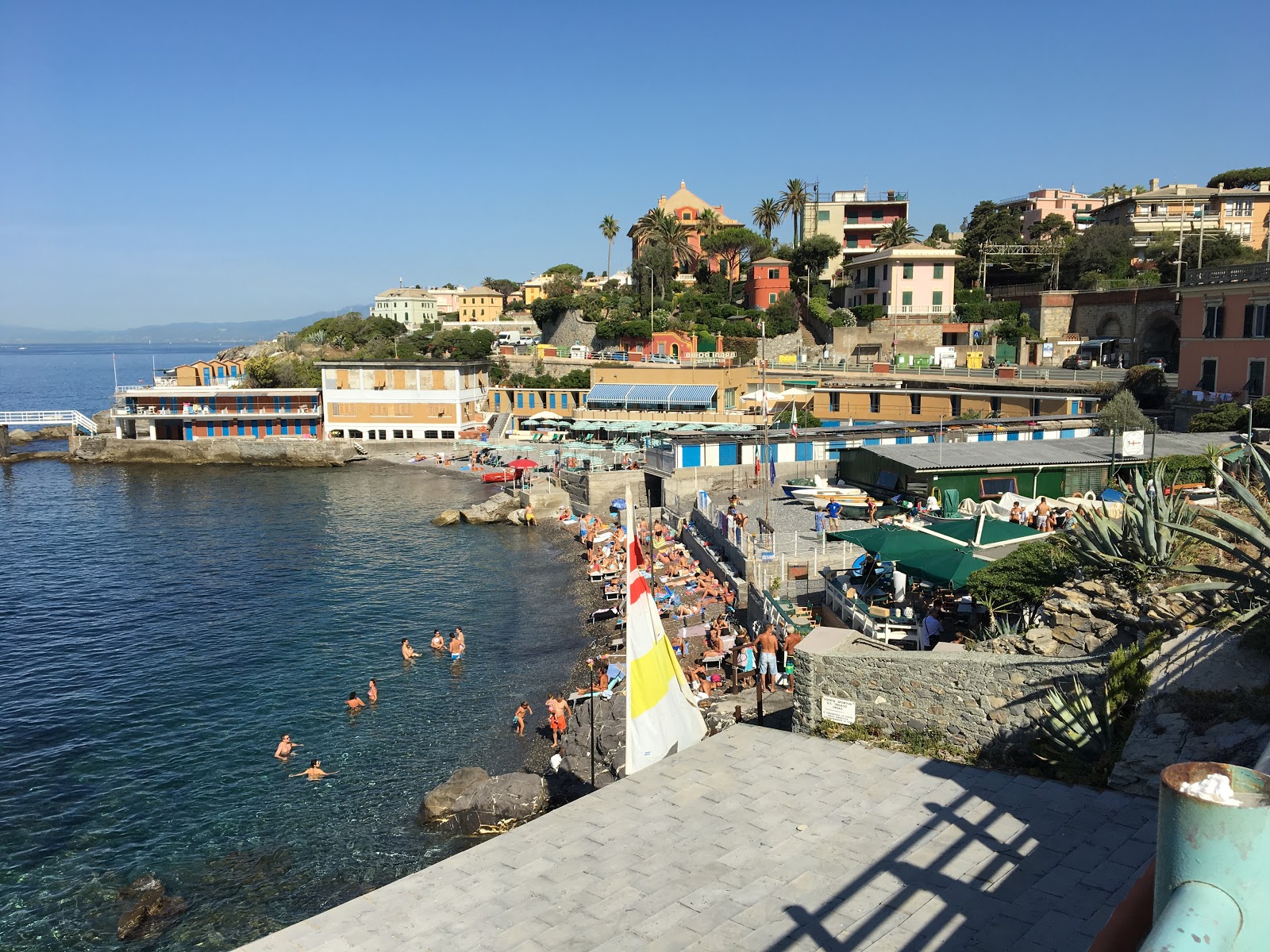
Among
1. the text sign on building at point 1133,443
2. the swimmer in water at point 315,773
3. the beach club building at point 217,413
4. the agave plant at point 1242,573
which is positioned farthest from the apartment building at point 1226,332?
the beach club building at point 217,413

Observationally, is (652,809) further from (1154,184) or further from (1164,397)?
(1154,184)

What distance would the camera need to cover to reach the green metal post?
1.50 metres

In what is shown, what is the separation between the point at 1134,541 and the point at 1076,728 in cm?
293

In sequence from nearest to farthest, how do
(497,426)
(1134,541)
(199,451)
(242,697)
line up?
(1134,541) → (242,697) → (199,451) → (497,426)

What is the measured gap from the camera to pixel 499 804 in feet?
47.4

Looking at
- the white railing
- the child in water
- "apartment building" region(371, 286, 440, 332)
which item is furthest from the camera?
"apartment building" region(371, 286, 440, 332)

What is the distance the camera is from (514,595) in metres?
27.8

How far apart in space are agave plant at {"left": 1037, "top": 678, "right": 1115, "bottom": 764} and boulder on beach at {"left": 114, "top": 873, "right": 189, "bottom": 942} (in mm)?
11869

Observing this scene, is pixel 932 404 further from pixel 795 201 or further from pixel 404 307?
pixel 404 307

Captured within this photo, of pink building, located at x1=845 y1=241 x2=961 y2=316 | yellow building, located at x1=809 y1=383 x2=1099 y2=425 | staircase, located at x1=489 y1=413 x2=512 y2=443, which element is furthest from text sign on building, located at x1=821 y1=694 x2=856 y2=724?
pink building, located at x1=845 y1=241 x2=961 y2=316

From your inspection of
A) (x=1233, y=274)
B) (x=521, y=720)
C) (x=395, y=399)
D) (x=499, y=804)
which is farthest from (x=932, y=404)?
(x=499, y=804)

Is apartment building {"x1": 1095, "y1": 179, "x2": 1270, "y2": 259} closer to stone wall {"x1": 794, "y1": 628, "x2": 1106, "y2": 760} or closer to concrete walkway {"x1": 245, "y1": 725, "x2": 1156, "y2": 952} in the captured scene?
stone wall {"x1": 794, "y1": 628, "x2": 1106, "y2": 760}

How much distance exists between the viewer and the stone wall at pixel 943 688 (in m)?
10.3

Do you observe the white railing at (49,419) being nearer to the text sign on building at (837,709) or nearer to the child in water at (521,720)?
the child in water at (521,720)
